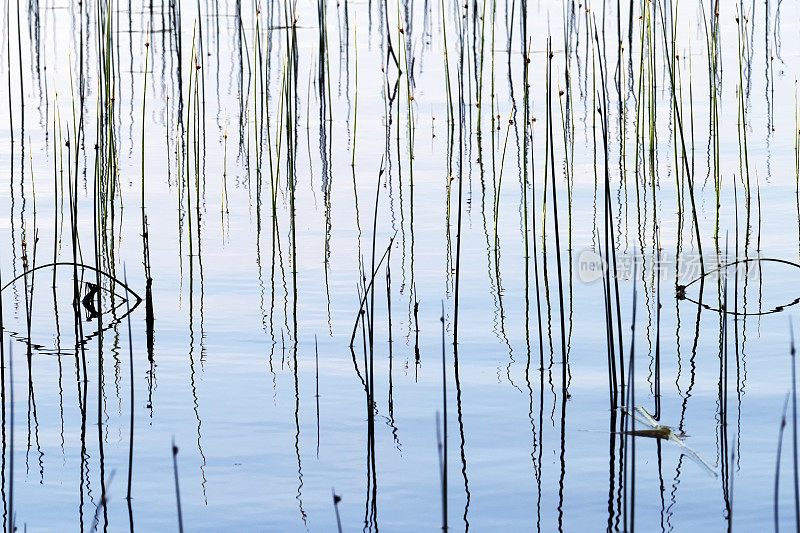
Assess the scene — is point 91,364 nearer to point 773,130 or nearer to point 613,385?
point 613,385

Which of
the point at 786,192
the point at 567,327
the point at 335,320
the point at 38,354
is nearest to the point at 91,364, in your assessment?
the point at 38,354

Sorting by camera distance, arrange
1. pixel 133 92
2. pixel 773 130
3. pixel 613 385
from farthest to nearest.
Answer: pixel 133 92 < pixel 773 130 < pixel 613 385

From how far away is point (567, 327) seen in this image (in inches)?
90.8

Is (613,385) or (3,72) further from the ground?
(3,72)

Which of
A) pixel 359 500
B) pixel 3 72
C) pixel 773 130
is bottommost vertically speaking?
pixel 359 500

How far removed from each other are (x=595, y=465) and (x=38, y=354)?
1.09 m

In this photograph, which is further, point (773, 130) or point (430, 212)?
point (773, 130)

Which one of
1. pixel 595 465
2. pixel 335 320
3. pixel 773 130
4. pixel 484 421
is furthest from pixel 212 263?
pixel 773 130

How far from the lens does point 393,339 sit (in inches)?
89.4

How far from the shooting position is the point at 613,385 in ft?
6.02

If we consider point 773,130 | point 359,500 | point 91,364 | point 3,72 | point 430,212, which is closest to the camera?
point 359,500

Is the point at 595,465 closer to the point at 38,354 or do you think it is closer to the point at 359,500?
the point at 359,500

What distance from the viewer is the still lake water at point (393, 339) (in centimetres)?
162

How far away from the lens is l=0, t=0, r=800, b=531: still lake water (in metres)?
1.62
